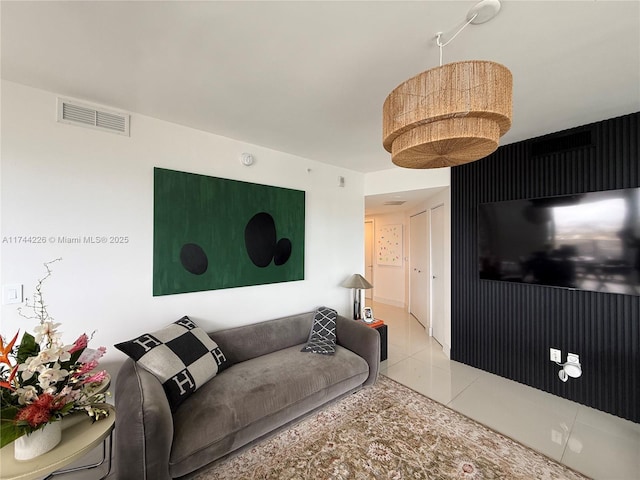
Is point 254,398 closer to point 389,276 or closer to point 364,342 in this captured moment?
point 364,342

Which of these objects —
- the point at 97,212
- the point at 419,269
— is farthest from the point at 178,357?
the point at 419,269

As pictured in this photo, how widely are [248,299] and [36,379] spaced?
1.63 metres

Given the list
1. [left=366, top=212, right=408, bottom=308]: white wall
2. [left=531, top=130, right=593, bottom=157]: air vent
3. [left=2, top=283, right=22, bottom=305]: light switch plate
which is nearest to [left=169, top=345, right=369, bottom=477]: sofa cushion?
[left=2, top=283, right=22, bottom=305]: light switch plate

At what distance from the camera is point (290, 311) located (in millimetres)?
3012

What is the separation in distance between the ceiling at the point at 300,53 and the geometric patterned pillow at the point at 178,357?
178 centimetres

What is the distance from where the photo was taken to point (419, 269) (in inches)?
187

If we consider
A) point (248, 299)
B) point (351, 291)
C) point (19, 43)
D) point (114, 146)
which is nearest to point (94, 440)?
point (248, 299)

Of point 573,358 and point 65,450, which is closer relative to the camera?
point 65,450

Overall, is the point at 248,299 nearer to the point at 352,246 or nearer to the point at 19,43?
the point at 352,246

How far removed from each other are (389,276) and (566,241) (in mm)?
3964

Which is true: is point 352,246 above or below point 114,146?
below

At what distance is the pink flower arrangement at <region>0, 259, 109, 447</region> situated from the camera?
1.01 meters

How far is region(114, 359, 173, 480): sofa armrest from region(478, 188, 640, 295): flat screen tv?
3202 mm

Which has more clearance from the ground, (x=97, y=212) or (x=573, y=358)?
(x=97, y=212)
